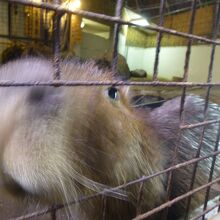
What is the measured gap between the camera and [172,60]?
6648mm

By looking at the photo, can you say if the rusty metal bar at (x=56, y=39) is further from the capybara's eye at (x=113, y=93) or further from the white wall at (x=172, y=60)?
the white wall at (x=172, y=60)

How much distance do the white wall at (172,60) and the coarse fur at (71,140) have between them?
15.9ft

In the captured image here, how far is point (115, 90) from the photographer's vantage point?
3.11 feet

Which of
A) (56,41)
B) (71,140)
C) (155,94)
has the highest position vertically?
(56,41)

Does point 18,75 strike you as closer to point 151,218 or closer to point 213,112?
point 151,218

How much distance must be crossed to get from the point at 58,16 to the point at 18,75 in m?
0.21

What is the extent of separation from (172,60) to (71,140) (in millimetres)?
6199

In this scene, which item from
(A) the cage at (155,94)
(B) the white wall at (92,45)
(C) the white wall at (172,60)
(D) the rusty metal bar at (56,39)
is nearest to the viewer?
(D) the rusty metal bar at (56,39)

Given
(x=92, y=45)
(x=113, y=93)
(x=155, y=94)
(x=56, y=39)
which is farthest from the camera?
(x=92, y=45)

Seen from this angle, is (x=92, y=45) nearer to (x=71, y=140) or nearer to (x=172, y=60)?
(x=172, y=60)

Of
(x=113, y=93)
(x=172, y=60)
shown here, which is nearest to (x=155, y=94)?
(x=113, y=93)

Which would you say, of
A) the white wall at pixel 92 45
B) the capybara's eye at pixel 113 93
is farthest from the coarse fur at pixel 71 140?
the white wall at pixel 92 45

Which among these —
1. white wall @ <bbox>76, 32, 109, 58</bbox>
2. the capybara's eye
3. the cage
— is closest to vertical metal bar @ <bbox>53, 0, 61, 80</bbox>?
the cage

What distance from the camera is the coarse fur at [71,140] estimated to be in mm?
620
